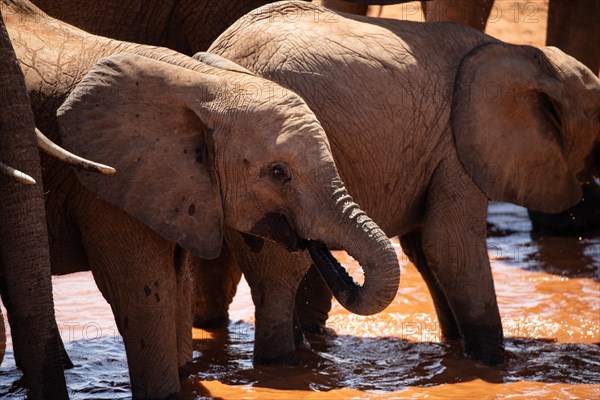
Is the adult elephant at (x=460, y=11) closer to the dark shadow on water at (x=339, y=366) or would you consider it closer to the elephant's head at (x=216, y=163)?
the dark shadow on water at (x=339, y=366)

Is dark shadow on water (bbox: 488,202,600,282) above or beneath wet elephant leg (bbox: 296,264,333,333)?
above

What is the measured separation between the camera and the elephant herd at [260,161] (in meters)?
4.80

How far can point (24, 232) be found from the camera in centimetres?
446

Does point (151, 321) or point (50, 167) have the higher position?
point (50, 167)

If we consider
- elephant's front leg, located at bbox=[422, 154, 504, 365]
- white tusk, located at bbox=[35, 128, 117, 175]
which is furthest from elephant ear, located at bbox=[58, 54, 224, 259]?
elephant's front leg, located at bbox=[422, 154, 504, 365]

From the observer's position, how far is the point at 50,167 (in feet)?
16.3

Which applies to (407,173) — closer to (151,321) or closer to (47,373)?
(151,321)

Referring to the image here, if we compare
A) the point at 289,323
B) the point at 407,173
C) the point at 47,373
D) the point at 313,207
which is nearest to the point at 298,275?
the point at 289,323

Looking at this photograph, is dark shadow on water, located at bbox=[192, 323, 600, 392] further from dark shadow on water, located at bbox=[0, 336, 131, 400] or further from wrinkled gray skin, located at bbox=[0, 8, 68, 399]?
wrinkled gray skin, located at bbox=[0, 8, 68, 399]

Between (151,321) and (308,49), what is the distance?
5.28 ft

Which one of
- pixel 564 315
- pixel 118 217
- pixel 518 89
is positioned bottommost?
pixel 564 315

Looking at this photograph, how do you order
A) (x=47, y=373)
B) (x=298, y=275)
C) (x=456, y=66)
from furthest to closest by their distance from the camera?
(x=456, y=66)
(x=298, y=275)
(x=47, y=373)

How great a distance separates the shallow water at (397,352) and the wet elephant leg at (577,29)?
1.42 metres

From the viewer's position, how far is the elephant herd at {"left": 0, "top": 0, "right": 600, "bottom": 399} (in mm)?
4797
